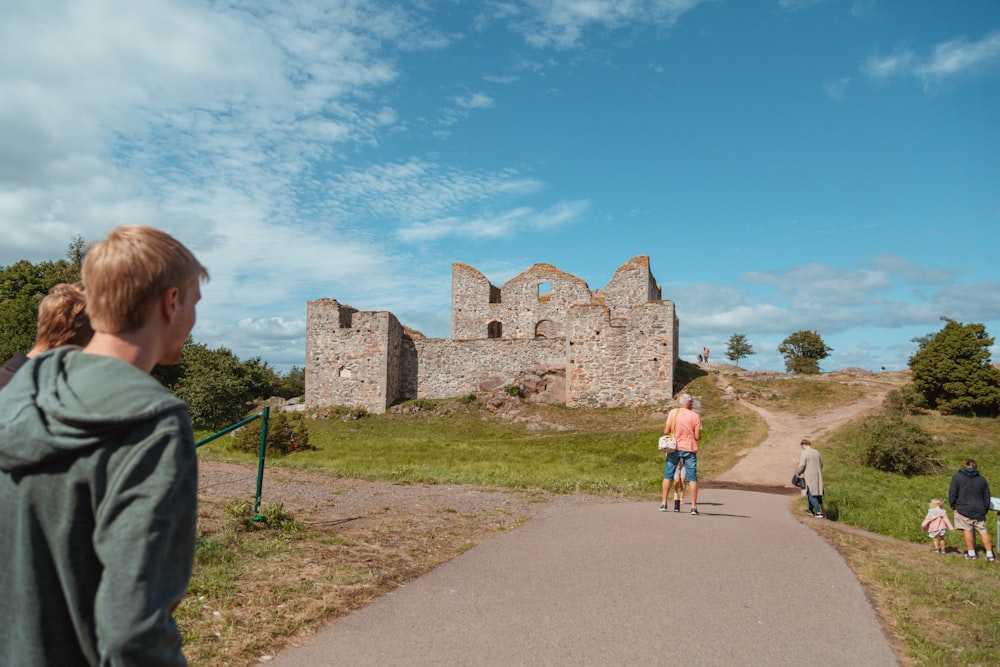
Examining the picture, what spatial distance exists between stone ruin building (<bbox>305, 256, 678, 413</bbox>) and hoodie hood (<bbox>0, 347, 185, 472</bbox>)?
28510 millimetres

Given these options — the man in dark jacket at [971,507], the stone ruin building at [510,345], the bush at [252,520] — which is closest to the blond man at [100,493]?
the bush at [252,520]

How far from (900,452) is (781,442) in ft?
12.0

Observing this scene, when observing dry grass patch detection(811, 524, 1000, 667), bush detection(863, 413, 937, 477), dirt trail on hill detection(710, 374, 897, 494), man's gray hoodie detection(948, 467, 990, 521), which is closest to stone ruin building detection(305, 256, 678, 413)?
dirt trail on hill detection(710, 374, 897, 494)

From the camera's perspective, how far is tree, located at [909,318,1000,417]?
25078 millimetres

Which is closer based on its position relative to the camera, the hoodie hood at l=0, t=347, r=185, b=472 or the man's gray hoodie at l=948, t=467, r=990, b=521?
the hoodie hood at l=0, t=347, r=185, b=472

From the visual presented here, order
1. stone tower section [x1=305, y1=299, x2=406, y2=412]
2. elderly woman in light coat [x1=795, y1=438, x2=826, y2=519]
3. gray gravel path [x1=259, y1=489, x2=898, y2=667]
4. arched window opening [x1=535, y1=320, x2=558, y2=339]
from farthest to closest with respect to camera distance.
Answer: arched window opening [x1=535, y1=320, x2=558, y2=339]
stone tower section [x1=305, y1=299, x2=406, y2=412]
elderly woman in light coat [x1=795, y1=438, x2=826, y2=519]
gray gravel path [x1=259, y1=489, x2=898, y2=667]

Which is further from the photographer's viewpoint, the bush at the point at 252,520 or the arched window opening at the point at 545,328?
the arched window opening at the point at 545,328

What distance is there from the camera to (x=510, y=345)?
109 ft

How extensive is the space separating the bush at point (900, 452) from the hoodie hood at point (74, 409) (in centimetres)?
1898

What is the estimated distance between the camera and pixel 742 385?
102 ft

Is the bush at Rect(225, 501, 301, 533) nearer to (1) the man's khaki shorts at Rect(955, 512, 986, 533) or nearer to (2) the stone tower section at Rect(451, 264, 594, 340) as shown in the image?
(1) the man's khaki shorts at Rect(955, 512, 986, 533)

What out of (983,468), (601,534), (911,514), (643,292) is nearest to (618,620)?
(601,534)

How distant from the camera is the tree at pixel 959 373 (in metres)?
25.1

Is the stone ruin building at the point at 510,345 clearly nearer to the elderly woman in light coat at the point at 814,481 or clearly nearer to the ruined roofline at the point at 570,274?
the ruined roofline at the point at 570,274
